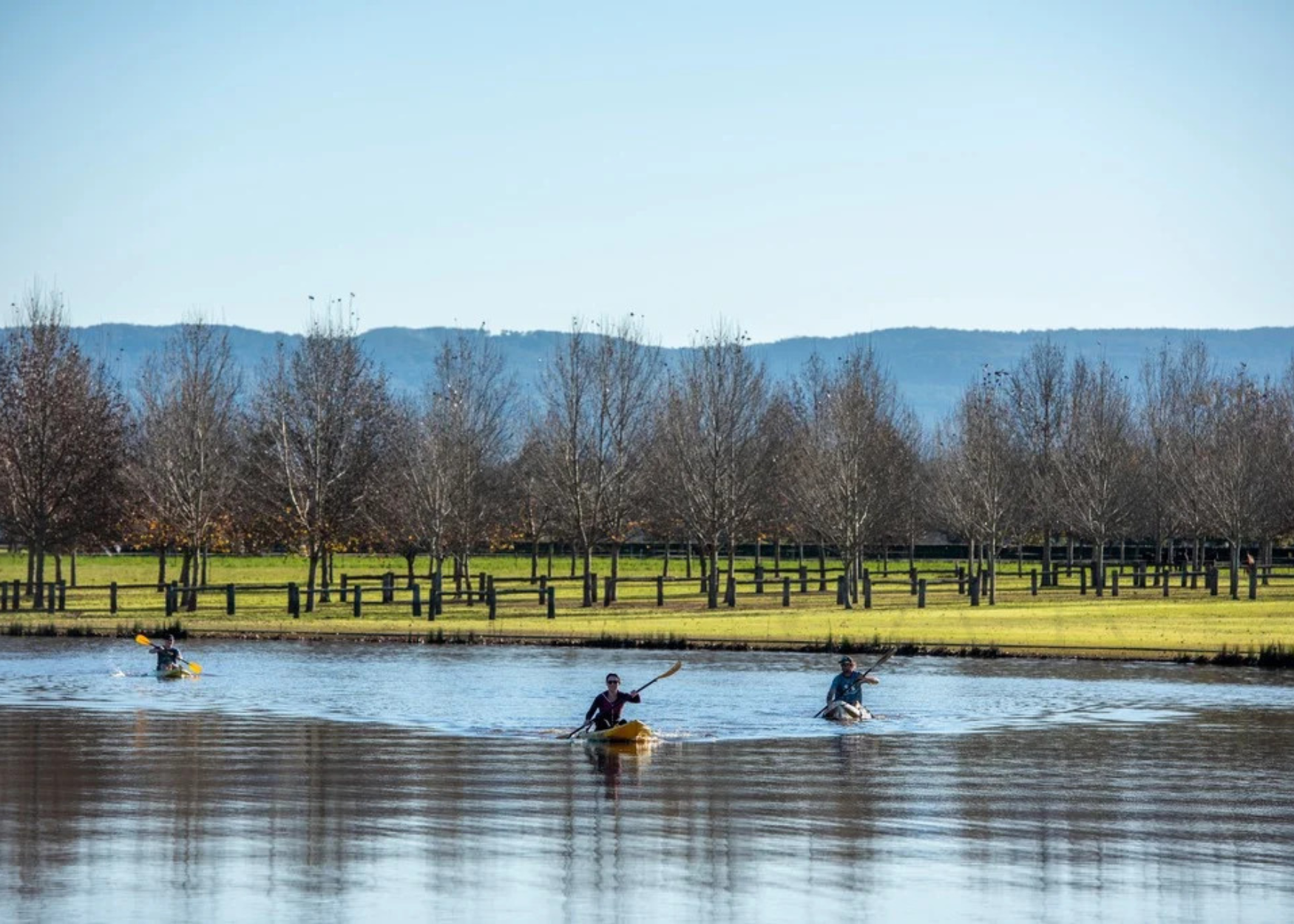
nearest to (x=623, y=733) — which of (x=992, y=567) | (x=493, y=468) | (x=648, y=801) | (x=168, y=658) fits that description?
(x=648, y=801)

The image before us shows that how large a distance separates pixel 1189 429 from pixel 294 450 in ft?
176

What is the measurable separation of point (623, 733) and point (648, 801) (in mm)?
7233

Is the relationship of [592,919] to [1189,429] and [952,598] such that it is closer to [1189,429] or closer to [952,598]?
[952,598]

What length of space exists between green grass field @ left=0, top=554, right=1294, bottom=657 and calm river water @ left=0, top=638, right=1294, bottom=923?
10.5 m

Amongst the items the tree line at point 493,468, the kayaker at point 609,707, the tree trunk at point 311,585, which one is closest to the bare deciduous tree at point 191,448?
the tree line at point 493,468

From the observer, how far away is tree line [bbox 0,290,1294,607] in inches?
2960

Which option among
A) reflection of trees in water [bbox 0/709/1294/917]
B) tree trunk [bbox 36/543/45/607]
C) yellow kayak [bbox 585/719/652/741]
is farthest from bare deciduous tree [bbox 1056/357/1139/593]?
yellow kayak [bbox 585/719/652/741]

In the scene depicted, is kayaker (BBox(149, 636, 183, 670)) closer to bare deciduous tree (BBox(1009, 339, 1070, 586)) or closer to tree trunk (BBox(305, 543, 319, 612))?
tree trunk (BBox(305, 543, 319, 612))

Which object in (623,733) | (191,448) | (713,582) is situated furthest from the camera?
(191,448)

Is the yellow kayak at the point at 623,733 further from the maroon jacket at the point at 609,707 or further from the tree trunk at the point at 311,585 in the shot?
the tree trunk at the point at 311,585

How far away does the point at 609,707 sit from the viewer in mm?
32031

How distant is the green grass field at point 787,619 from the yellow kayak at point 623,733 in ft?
67.0

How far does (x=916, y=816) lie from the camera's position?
2311 cm

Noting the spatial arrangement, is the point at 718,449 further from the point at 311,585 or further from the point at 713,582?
the point at 311,585
